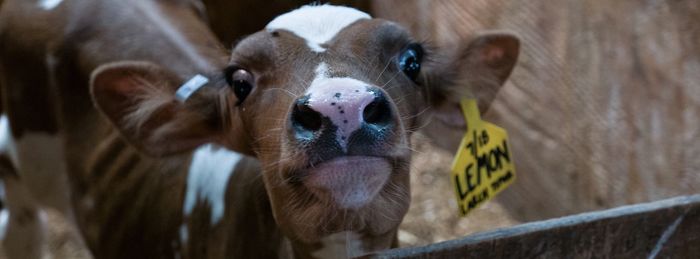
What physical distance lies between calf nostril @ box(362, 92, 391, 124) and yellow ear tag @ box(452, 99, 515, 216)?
0.50 m

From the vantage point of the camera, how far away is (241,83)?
6.12 ft


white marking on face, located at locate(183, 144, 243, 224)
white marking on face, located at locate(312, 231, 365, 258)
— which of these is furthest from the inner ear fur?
white marking on face, located at locate(183, 144, 243, 224)

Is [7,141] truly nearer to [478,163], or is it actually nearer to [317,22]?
[317,22]

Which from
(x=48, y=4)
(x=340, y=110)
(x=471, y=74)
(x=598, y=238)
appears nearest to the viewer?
(x=340, y=110)

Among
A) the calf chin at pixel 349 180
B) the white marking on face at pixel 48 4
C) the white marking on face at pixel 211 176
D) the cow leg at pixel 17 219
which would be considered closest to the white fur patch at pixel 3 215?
the cow leg at pixel 17 219

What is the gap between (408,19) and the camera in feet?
11.5

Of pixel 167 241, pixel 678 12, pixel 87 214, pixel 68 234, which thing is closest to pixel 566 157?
pixel 678 12

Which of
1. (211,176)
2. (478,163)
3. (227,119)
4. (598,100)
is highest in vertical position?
(227,119)

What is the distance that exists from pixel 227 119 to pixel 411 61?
1.49 ft

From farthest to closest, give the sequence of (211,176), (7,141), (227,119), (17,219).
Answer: (17,219) < (7,141) < (211,176) < (227,119)

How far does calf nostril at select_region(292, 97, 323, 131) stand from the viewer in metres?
1.46

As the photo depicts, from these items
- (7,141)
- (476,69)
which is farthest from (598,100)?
(7,141)

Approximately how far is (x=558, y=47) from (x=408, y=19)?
0.79m

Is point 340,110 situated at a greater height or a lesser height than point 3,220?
greater
